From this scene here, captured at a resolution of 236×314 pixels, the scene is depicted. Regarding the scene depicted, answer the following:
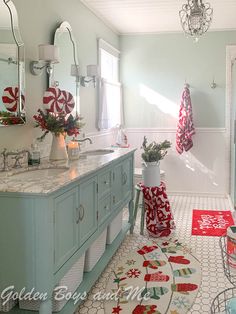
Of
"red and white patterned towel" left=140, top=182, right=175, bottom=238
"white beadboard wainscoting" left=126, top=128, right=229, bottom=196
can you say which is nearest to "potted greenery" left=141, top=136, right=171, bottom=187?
"red and white patterned towel" left=140, top=182, right=175, bottom=238

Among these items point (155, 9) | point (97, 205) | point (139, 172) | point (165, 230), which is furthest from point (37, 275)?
point (155, 9)

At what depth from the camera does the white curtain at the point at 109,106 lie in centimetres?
456

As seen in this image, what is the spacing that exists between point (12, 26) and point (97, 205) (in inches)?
53.2

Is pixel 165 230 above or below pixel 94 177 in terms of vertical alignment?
below

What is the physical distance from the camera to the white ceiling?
401 centimetres

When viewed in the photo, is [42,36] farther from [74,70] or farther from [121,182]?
[121,182]

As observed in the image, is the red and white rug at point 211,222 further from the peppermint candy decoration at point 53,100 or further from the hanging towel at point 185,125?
the peppermint candy decoration at point 53,100

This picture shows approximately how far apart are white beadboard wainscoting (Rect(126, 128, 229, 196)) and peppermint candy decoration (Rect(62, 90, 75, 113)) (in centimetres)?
228

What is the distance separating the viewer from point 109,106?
4965mm

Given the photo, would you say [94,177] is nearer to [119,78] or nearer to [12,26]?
[12,26]

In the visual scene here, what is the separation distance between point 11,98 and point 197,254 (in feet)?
6.69

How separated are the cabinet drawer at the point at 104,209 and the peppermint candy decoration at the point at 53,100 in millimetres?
880

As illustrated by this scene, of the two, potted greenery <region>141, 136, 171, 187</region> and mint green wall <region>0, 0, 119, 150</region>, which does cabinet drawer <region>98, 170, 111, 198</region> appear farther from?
potted greenery <region>141, 136, 171, 187</region>

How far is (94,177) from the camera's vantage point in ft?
8.07
